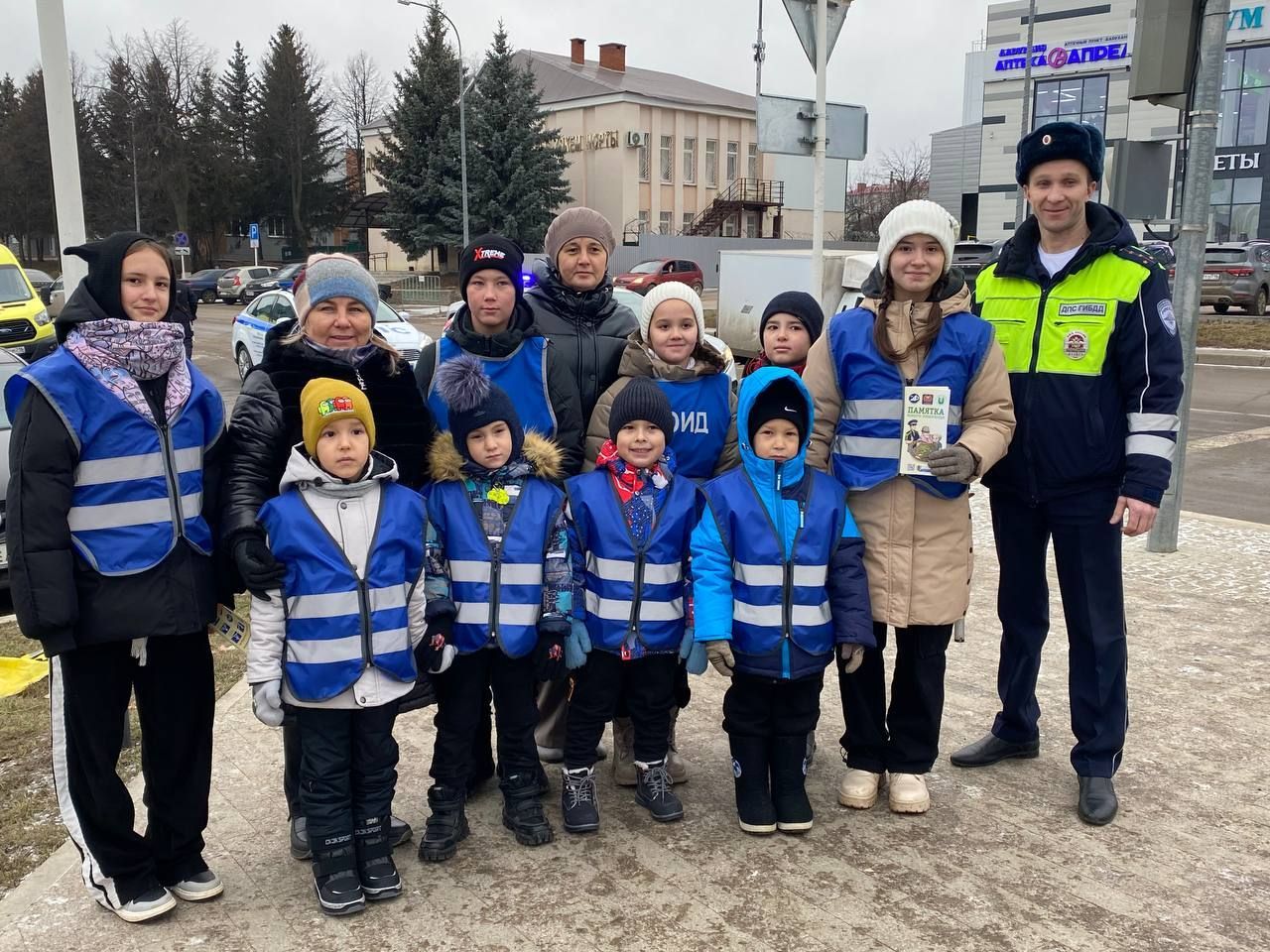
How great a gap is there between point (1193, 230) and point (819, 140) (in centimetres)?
354

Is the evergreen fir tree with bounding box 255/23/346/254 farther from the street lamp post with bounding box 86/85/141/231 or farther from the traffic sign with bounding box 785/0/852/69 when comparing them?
the traffic sign with bounding box 785/0/852/69

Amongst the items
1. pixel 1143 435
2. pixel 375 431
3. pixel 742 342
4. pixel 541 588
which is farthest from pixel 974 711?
pixel 742 342

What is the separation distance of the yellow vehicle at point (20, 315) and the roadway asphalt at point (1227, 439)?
2.69 m

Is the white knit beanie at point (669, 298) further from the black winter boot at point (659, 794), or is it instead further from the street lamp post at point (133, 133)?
the street lamp post at point (133, 133)

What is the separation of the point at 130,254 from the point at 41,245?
78766 millimetres

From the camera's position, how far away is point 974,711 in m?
4.52

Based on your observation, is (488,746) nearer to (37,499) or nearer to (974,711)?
(37,499)

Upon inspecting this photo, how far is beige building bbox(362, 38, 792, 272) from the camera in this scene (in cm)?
4903

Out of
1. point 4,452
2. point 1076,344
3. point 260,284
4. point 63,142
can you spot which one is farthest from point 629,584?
point 260,284

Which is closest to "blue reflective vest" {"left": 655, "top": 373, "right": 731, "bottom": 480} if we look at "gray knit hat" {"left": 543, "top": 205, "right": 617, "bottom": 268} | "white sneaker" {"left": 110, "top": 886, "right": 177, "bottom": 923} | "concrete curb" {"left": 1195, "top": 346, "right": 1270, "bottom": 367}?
"gray knit hat" {"left": 543, "top": 205, "right": 617, "bottom": 268}

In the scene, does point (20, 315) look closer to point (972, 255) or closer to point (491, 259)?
point (491, 259)

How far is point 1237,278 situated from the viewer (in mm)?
23281

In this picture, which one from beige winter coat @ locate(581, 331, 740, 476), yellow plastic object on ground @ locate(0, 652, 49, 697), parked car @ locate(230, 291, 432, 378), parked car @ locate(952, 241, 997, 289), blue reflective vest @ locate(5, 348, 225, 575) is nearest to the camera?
blue reflective vest @ locate(5, 348, 225, 575)

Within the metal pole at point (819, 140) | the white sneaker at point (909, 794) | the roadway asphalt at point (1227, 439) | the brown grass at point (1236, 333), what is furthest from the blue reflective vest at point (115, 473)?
the brown grass at point (1236, 333)
